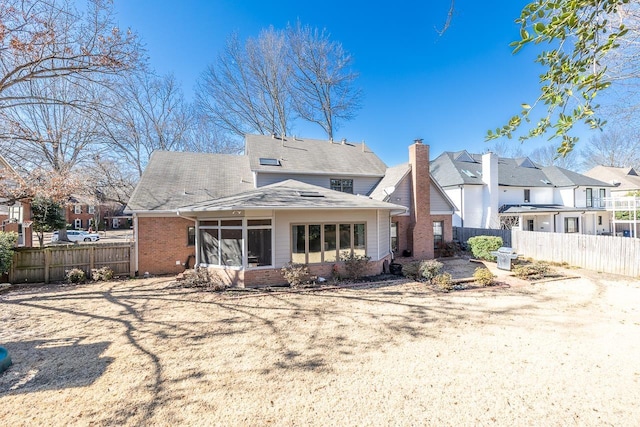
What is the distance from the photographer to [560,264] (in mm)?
13914

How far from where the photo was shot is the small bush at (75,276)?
11.0m

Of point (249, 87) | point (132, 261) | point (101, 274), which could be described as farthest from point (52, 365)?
point (249, 87)

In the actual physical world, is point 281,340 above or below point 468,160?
below

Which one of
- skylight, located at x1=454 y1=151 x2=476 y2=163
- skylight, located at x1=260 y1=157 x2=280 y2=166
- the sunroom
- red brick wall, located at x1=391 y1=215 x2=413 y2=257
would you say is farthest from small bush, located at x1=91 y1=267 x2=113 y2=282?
skylight, located at x1=454 y1=151 x2=476 y2=163

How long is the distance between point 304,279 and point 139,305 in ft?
17.2

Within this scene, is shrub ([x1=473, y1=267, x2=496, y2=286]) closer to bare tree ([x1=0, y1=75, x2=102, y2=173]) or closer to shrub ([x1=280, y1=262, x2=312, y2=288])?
shrub ([x1=280, y1=262, x2=312, y2=288])

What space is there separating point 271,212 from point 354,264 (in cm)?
393

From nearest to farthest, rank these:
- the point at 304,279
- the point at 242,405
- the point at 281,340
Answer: the point at 242,405, the point at 281,340, the point at 304,279

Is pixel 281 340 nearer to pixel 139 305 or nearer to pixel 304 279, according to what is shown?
pixel 304 279

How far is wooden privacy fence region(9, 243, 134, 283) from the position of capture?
11031mm

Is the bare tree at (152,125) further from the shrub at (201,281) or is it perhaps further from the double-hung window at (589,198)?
the double-hung window at (589,198)

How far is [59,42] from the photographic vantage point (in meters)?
7.29

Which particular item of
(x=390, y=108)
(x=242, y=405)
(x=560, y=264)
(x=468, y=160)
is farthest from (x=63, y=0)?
(x=468, y=160)

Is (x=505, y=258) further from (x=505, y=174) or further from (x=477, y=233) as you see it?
(x=505, y=174)
